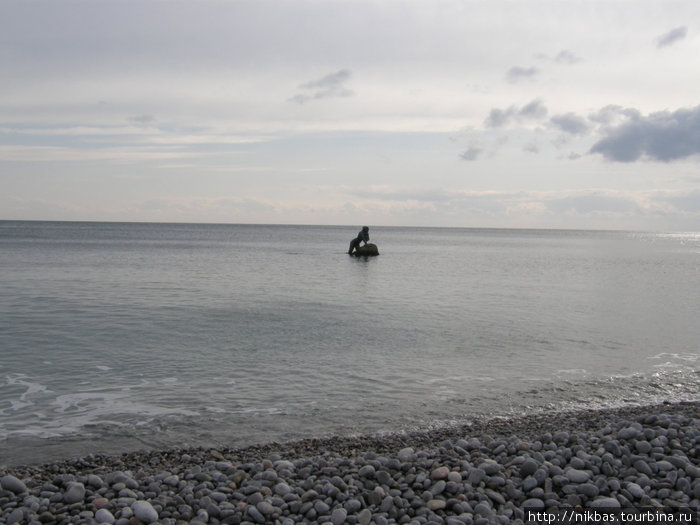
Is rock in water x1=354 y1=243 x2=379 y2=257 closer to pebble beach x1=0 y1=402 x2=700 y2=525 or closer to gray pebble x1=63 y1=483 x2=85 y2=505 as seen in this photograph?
pebble beach x1=0 y1=402 x2=700 y2=525

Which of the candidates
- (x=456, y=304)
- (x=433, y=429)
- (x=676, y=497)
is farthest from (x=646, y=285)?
(x=676, y=497)

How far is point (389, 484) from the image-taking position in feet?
24.3

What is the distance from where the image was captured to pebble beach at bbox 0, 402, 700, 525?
21.8 ft

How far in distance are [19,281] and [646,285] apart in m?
42.4

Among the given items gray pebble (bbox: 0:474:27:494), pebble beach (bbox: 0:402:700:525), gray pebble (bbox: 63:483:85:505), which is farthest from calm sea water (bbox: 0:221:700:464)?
gray pebble (bbox: 63:483:85:505)

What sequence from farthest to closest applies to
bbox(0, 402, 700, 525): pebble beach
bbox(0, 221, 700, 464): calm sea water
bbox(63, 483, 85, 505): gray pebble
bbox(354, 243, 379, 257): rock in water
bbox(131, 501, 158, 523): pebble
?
bbox(354, 243, 379, 257): rock in water → bbox(0, 221, 700, 464): calm sea water → bbox(63, 483, 85, 505): gray pebble → bbox(0, 402, 700, 525): pebble beach → bbox(131, 501, 158, 523): pebble

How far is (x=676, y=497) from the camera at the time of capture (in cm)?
686

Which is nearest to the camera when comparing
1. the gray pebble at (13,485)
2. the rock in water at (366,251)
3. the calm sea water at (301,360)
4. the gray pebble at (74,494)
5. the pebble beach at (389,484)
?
the pebble beach at (389,484)

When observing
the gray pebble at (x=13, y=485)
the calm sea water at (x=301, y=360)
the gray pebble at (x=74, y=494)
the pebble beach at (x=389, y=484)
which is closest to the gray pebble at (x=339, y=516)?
the pebble beach at (x=389, y=484)

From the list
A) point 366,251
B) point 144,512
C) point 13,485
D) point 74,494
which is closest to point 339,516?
point 144,512

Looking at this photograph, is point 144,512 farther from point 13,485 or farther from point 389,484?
point 389,484

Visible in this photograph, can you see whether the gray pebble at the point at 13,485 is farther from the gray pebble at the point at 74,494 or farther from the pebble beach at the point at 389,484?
the gray pebble at the point at 74,494

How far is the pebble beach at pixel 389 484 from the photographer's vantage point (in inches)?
262

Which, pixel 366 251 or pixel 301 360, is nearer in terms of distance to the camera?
pixel 301 360
